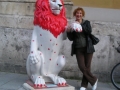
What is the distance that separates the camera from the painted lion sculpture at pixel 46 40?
5.54m

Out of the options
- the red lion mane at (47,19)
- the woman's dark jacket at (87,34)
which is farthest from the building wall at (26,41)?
the red lion mane at (47,19)

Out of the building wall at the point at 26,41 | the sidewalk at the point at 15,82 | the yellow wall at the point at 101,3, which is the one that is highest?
the yellow wall at the point at 101,3

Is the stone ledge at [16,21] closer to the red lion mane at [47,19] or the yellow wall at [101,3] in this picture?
the yellow wall at [101,3]

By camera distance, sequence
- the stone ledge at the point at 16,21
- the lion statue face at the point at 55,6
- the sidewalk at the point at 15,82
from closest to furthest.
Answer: the lion statue face at the point at 55,6 < the sidewalk at the point at 15,82 < the stone ledge at the point at 16,21

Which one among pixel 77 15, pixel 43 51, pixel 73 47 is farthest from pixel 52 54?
pixel 77 15

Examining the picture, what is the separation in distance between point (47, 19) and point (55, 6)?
12.5 inches

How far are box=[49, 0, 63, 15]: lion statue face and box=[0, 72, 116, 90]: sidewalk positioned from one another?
175cm

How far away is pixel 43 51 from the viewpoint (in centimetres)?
569

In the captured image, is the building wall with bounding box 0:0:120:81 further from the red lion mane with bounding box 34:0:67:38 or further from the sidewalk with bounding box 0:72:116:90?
the red lion mane with bounding box 34:0:67:38

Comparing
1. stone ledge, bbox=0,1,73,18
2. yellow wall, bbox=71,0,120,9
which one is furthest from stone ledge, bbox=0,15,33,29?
yellow wall, bbox=71,0,120,9

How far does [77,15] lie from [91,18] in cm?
170

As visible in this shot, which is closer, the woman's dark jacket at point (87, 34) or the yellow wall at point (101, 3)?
the woman's dark jacket at point (87, 34)

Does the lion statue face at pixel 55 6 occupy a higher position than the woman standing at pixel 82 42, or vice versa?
the lion statue face at pixel 55 6

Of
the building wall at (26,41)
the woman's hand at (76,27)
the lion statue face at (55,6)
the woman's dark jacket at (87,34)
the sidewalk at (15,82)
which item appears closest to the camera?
the woman's hand at (76,27)
